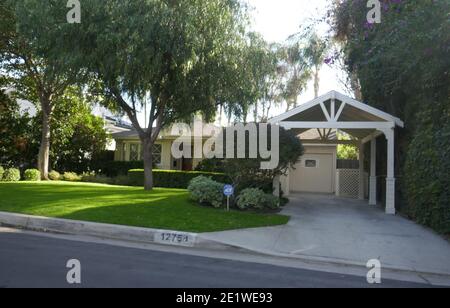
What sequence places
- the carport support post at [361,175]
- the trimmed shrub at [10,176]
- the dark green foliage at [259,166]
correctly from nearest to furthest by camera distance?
the dark green foliage at [259,166], the carport support post at [361,175], the trimmed shrub at [10,176]

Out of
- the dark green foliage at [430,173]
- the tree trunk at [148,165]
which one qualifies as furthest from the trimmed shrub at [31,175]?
the dark green foliage at [430,173]

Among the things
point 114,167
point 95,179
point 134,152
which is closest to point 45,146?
point 95,179

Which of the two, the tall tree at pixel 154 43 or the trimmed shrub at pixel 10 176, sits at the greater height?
the tall tree at pixel 154 43

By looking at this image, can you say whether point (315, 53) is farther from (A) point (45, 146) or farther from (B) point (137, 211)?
(B) point (137, 211)

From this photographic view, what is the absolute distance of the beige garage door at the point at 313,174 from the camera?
80.6ft

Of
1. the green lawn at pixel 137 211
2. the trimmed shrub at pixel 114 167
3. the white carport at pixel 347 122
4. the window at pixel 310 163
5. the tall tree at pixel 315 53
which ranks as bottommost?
the green lawn at pixel 137 211

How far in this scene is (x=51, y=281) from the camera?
19.9 feet

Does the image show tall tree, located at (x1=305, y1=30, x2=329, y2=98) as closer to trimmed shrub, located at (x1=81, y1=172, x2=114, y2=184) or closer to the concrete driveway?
the concrete driveway

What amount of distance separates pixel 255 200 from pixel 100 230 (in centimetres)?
507

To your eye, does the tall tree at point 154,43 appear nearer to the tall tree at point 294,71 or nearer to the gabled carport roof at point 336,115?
the gabled carport roof at point 336,115

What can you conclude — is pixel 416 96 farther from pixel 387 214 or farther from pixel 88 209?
pixel 88 209

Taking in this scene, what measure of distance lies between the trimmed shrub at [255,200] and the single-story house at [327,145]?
1292 mm

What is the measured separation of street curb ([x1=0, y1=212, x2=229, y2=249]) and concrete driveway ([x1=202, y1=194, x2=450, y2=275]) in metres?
0.35

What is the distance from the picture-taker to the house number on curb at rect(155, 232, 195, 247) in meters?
9.91
